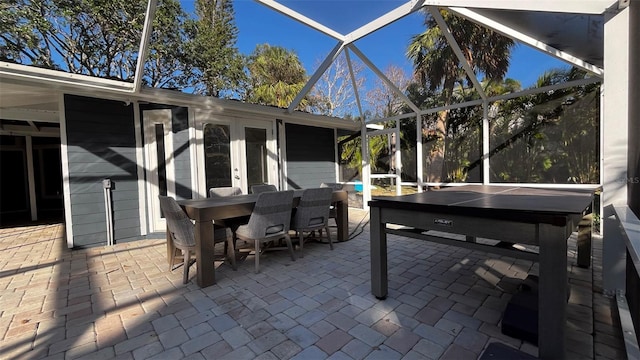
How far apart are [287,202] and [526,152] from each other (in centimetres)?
460

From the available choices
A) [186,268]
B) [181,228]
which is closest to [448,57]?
[181,228]

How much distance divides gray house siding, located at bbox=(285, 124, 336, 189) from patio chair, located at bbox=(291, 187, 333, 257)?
3.16 metres

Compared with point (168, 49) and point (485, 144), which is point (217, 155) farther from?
point (168, 49)

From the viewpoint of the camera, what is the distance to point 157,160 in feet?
16.0

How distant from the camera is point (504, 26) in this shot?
385 cm

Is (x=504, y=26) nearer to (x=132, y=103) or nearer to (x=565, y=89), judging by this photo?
(x=565, y=89)

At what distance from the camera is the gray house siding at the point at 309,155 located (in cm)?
699

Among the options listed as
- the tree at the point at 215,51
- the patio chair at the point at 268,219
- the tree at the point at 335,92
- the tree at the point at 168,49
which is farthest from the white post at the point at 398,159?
the tree at the point at 168,49

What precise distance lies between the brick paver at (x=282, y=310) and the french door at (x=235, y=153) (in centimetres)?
209

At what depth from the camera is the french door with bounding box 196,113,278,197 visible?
5.25 m

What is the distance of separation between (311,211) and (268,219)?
70cm

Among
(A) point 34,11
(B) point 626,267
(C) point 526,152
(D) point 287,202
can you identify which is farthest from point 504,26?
(A) point 34,11

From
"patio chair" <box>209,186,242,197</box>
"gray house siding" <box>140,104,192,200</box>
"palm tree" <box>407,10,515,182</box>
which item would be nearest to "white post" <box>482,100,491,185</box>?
"palm tree" <box>407,10,515,182</box>

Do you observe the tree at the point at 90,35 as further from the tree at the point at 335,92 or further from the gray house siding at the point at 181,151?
the tree at the point at 335,92
